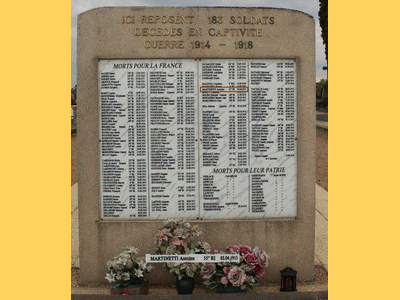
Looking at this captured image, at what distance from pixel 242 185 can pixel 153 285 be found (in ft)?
6.25

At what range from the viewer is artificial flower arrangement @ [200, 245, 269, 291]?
4723 millimetres

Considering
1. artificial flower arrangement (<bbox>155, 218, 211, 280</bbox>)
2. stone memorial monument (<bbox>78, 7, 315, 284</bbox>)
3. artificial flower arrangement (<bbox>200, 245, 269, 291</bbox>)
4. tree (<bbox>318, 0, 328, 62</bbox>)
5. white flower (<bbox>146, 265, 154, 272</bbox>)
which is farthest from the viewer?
tree (<bbox>318, 0, 328, 62</bbox>)

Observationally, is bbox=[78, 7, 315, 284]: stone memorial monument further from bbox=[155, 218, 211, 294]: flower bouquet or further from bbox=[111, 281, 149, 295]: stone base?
bbox=[111, 281, 149, 295]: stone base

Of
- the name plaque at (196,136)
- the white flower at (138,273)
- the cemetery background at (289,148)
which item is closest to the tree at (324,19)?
the cemetery background at (289,148)

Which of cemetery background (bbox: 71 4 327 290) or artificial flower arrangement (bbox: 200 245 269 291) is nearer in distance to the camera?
artificial flower arrangement (bbox: 200 245 269 291)

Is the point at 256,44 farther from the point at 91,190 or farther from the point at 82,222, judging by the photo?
the point at 82,222

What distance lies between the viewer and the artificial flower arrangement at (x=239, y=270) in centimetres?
472

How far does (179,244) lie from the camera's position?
4.87 m

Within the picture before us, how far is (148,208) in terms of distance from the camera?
5367mm

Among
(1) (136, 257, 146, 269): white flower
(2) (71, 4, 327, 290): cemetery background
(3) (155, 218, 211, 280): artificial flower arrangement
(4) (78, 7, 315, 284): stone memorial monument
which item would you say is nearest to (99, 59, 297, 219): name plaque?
(4) (78, 7, 315, 284): stone memorial monument

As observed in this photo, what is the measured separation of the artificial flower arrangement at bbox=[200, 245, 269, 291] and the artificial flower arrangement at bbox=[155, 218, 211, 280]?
189 mm

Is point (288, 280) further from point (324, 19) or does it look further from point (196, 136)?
point (324, 19)

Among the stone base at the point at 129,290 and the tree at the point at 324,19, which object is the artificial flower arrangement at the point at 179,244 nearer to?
the stone base at the point at 129,290

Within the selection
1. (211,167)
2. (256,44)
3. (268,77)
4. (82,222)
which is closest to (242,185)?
(211,167)
